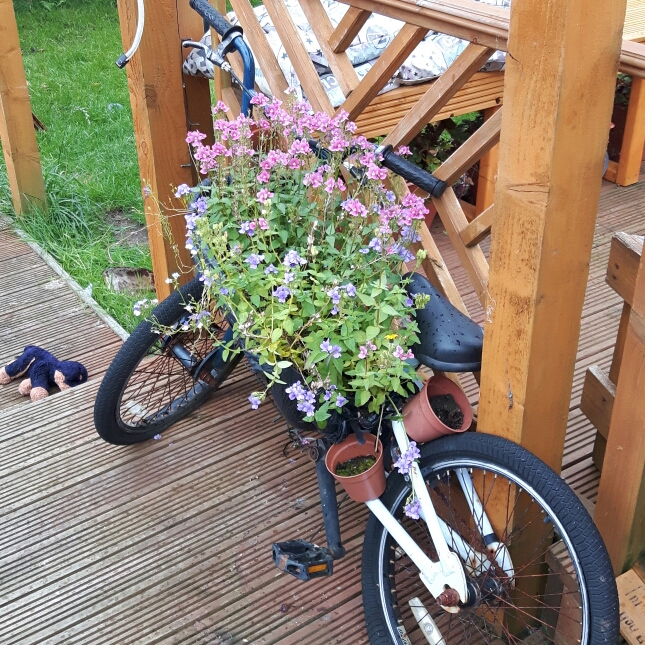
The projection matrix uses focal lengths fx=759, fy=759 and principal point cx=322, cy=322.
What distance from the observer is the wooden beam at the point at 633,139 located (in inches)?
145

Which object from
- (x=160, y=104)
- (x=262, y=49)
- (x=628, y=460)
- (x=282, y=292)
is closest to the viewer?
(x=628, y=460)

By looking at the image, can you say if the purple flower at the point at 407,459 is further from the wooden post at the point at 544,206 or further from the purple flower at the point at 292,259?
the purple flower at the point at 292,259

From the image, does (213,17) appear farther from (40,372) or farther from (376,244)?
(40,372)

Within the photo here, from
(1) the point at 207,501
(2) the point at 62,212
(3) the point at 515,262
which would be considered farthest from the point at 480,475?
(2) the point at 62,212

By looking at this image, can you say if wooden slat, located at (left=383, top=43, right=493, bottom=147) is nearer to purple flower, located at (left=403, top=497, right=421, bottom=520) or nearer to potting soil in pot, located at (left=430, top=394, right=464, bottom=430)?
potting soil in pot, located at (left=430, top=394, right=464, bottom=430)

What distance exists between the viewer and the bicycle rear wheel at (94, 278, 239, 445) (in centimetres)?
223

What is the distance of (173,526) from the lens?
2129 millimetres

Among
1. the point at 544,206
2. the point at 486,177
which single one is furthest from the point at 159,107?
the point at 486,177

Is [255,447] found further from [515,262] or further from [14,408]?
[515,262]

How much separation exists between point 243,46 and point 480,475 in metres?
1.26

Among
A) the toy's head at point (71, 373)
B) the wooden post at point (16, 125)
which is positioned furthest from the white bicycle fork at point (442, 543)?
the wooden post at point (16, 125)

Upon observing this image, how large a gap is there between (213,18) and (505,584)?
5.49 feet

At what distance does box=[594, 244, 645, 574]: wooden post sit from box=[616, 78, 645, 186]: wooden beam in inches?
102

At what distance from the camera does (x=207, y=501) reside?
2205mm
